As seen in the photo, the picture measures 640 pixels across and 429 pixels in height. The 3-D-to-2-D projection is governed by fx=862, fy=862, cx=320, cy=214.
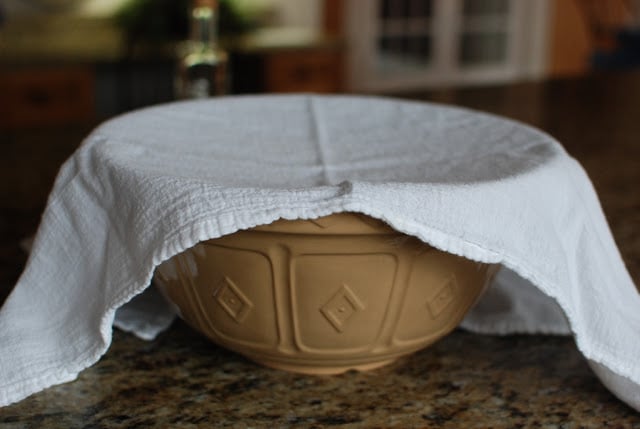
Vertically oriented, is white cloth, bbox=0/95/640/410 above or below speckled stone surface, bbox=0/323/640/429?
above

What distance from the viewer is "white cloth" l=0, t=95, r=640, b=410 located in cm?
46

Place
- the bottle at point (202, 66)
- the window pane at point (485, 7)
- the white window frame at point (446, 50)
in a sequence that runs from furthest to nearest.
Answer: the window pane at point (485, 7) < the white window frame at point (446, 50) < the bottle at point (202, 66)

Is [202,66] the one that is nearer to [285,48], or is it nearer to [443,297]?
[443,297]

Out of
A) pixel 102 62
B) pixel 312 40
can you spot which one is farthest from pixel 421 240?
pixel 312 40

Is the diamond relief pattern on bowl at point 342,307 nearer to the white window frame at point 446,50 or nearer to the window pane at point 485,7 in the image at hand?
the white window frame at point 446,50

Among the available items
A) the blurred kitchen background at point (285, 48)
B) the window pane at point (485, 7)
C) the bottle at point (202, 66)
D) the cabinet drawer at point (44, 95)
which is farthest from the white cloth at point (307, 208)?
the window pane at point (485, 7)

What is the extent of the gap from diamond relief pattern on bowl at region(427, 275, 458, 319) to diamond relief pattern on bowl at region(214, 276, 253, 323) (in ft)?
0.37

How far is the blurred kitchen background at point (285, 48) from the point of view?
109 inches

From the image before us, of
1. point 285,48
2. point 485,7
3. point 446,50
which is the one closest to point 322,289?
point 285,48

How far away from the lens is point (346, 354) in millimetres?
547

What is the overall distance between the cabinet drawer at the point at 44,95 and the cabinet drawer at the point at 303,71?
0.65 meters

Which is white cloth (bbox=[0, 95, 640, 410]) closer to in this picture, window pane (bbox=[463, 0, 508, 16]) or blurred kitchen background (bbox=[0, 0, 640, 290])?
blurred kitchen background (bbox=[0, 0, 640, 290])

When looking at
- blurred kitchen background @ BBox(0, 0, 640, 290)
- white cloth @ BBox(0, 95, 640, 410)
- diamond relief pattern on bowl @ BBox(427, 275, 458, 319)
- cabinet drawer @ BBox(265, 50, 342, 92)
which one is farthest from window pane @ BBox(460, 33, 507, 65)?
diamond relief pattern on bowl @ BBox(427, 275, 458, 319)

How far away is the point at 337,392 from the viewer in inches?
22.5
